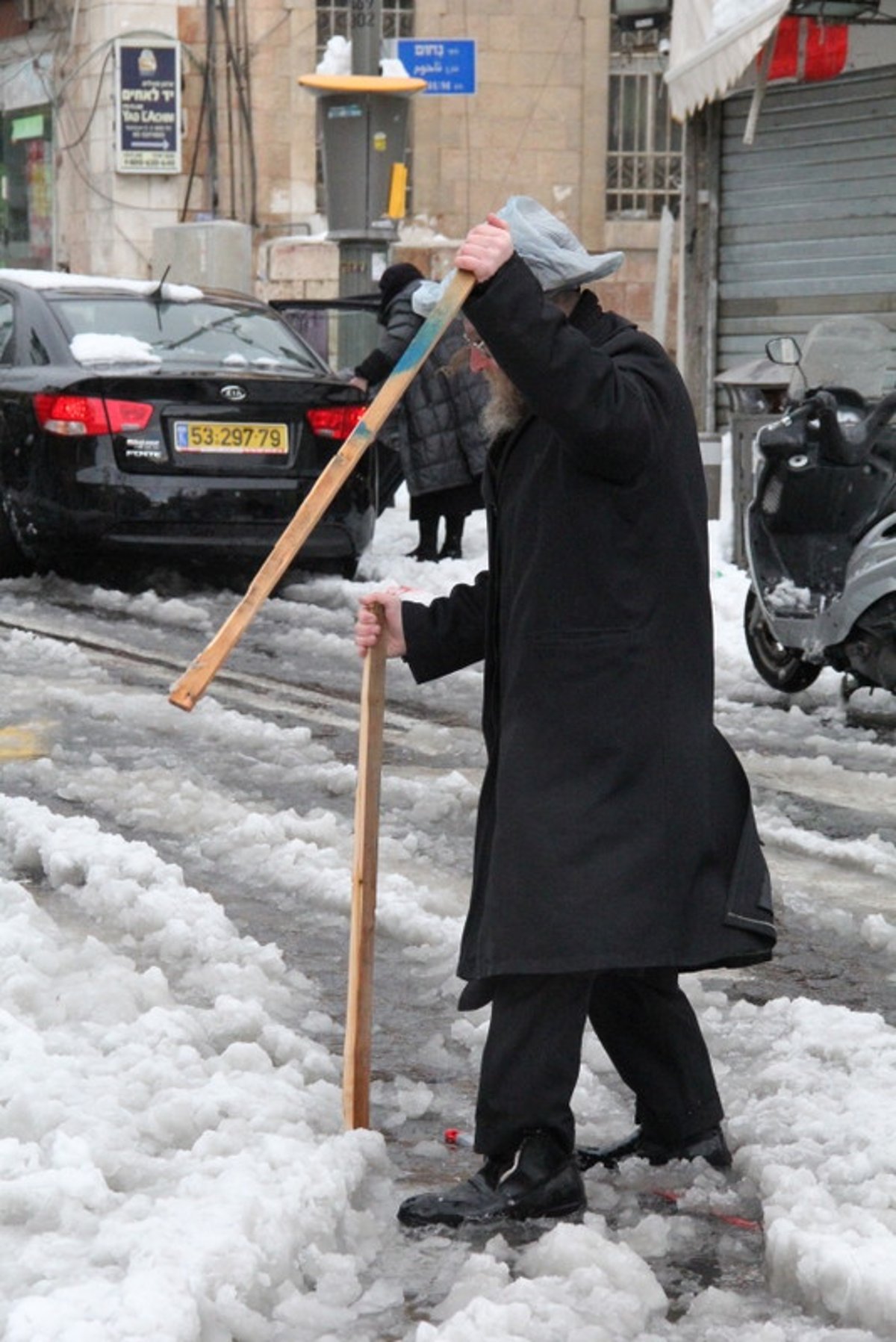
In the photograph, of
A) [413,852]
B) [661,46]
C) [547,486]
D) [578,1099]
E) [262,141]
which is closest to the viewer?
[547,486]

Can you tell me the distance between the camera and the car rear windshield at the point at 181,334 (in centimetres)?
1185

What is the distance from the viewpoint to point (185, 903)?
5.60m

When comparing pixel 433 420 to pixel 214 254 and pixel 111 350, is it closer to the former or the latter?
pixel 111 350

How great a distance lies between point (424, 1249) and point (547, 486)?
123cm

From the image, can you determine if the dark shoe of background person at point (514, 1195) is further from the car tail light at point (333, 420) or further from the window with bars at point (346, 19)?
the window with bars at point (346, 19)

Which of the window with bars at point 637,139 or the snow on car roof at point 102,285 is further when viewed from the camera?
the window with bars at point 637,139

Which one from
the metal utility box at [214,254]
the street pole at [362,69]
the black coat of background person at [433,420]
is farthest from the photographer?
the metal utility box at [214,254]

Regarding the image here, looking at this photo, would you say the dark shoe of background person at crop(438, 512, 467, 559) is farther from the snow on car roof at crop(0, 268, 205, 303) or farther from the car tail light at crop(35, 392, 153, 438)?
the car tail light at crop(35, 392, 153, 438)

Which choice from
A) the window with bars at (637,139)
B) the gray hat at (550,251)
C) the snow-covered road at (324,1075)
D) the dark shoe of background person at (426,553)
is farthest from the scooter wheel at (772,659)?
the window with bars at (637,139)

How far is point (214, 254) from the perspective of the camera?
21984 millimetres

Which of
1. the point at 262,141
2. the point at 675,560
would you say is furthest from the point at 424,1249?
the point at 262,141

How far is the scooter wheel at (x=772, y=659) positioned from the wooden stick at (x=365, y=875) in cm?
536

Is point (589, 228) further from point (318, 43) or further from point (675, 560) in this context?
point (675, 560)

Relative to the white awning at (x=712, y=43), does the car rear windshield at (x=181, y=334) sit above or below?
below
